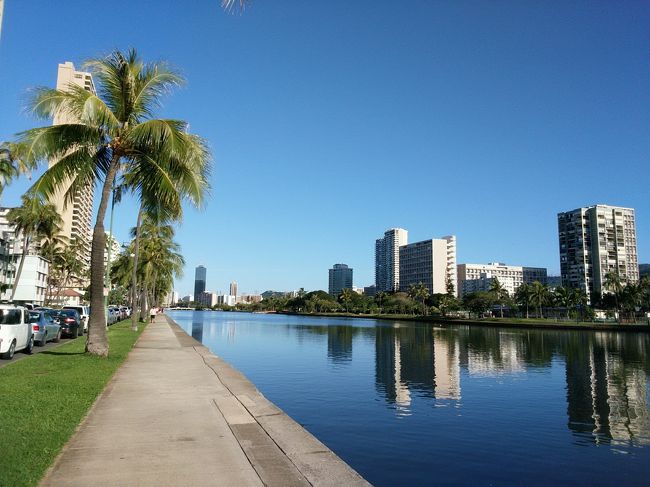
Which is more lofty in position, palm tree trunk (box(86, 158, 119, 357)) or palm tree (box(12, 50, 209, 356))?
palm tree (box(12, 50, 209, 356))

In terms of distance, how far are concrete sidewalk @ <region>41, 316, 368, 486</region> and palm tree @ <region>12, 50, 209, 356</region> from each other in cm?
740

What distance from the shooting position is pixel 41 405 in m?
9.37

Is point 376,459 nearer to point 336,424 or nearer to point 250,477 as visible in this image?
point 336,424

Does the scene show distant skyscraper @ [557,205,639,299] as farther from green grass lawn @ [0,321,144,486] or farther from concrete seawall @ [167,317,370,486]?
concrete seawall @ [167,317,370,486]

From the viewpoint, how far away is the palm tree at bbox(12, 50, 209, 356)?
16248 mm

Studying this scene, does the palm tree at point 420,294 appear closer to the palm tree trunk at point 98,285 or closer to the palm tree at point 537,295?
the palm tree at point 537,295

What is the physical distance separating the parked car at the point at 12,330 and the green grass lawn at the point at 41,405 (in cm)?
91

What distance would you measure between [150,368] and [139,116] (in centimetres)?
870

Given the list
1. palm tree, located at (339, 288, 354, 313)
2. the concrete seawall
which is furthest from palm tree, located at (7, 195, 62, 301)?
palm tree, located at (339, 288, 354, 313)

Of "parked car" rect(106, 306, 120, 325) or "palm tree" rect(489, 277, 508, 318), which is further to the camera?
"palm tree" rect(489, 277, 508, 318)

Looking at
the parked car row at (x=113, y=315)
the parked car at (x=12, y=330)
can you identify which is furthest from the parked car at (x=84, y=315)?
the parked car at (x=12, y=330)

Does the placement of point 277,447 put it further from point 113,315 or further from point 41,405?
point 113,315

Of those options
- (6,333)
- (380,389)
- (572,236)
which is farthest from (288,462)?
(572,236)

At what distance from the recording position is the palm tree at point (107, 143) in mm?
16248
